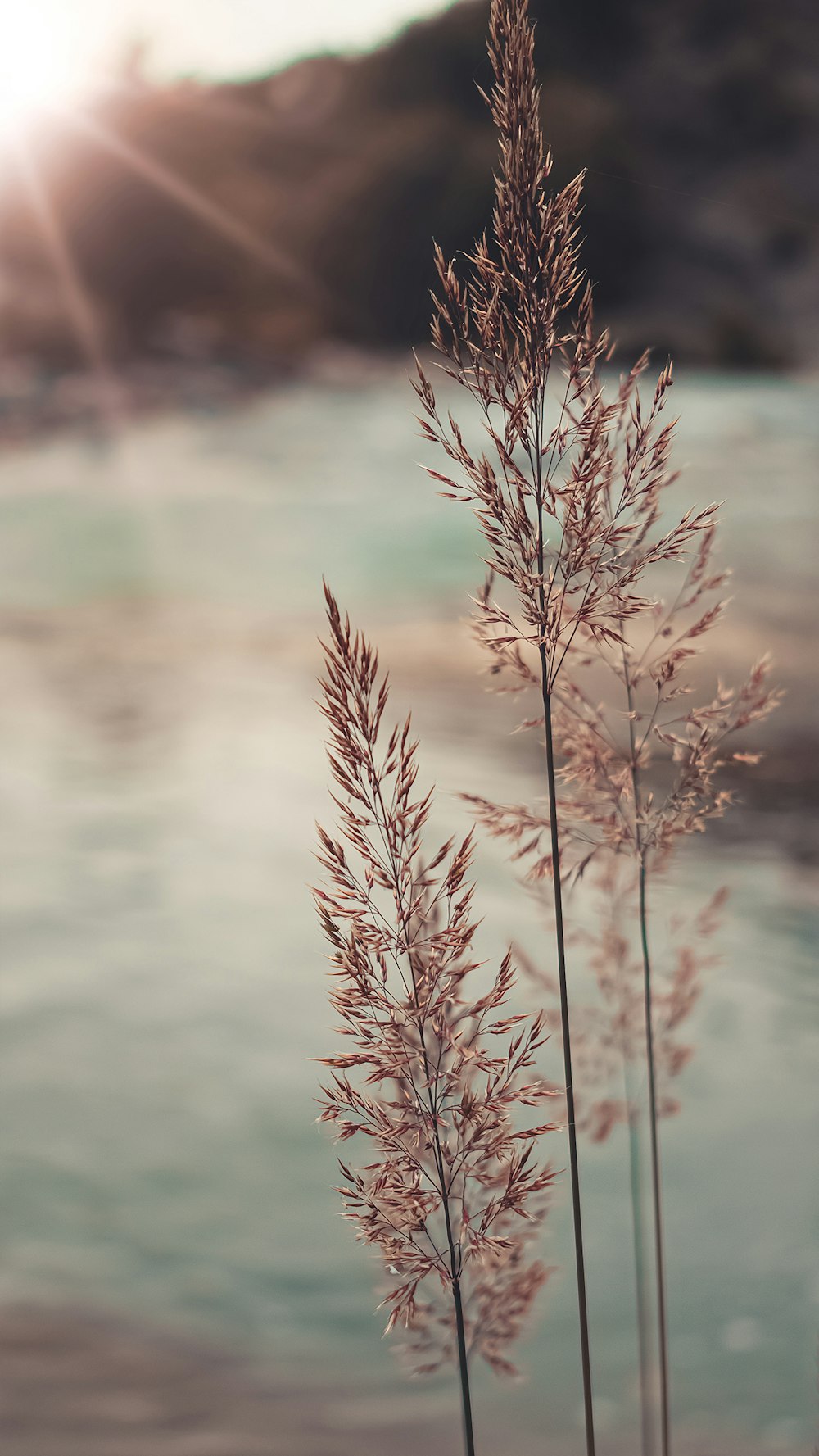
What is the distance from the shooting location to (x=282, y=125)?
11.8 meters

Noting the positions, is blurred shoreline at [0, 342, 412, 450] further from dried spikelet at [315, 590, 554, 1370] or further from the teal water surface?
dried spikelet at [315, 590, 554, 1370]

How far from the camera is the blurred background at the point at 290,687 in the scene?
3572mm

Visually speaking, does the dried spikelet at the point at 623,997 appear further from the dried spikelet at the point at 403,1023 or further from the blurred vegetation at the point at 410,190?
the blurred vegetation at the point at 410,190

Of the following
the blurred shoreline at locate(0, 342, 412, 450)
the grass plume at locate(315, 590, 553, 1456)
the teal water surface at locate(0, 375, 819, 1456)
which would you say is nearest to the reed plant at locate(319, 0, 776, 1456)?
the grass plume at locate(315, 590, 553, 1456)

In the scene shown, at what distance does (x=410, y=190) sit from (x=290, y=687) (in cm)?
Answer: 519

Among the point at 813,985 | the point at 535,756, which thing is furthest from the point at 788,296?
the point at 813,985

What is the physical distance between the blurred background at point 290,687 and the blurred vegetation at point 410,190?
5 centimetres

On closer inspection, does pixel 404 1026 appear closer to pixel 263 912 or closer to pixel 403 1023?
pixel 403 1023

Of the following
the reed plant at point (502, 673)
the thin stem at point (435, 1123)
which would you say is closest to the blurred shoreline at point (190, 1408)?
the reed plant at point (502, 673)

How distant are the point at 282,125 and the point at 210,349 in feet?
8.41

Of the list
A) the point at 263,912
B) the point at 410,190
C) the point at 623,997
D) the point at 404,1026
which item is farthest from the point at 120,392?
the point at 404,1026

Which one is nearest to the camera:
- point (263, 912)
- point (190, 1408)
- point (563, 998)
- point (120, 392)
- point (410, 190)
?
point (563, 998)

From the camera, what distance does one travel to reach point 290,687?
11.3 m

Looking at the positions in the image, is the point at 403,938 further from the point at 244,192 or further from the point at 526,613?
the point at 244,192
